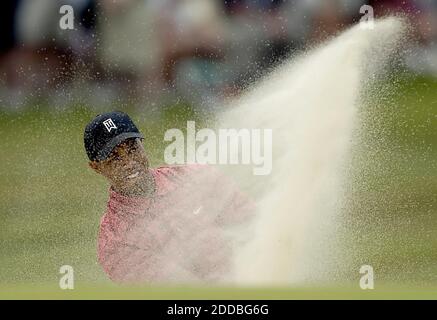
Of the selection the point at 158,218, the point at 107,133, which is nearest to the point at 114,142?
the point at 107,133

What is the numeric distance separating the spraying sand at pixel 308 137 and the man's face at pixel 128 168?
38 centimetres

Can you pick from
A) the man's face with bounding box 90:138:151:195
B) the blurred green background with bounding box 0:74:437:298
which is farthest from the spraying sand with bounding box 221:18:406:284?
the man's face with bounding box 90:138:151:195

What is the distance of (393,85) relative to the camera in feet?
9.94

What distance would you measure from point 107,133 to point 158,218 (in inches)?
12.0

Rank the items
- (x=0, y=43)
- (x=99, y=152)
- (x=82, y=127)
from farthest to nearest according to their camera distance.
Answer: (x=0, y=43) < (x=82, y=127) < (x=99, y=152)

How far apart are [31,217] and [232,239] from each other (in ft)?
2.36

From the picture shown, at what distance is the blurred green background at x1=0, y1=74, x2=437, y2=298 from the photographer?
2914mm

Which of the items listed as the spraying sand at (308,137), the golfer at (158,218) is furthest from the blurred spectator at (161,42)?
the golfer at (158,218)

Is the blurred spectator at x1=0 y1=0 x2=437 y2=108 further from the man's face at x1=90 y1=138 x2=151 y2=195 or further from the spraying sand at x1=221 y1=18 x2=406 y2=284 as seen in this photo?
the man's face at x1=90 y1=138 x2=151 y2=195

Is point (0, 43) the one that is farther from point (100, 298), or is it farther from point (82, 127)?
point (100, 298)

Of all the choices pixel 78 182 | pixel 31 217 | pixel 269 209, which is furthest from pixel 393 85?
pixel 31 217

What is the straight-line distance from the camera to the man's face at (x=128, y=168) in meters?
2.55

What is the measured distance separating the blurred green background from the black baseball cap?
253mm

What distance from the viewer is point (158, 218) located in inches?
104
